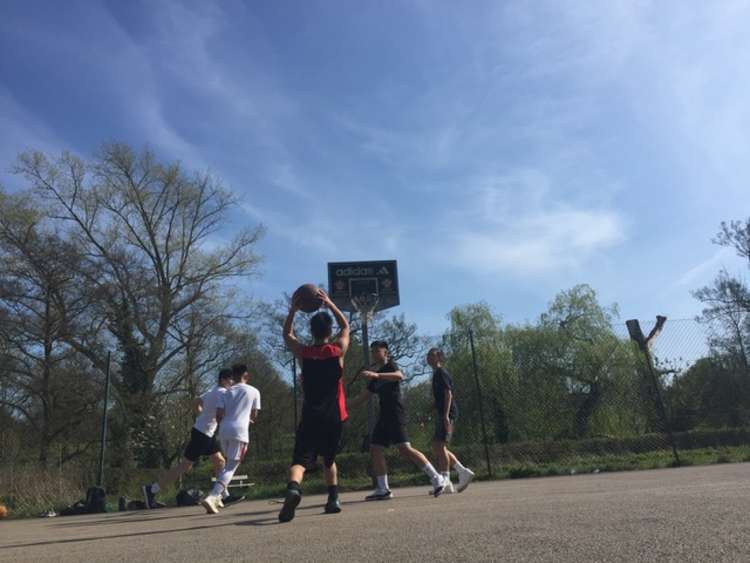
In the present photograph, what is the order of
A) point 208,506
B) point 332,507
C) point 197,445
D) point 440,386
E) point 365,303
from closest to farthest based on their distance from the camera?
point 332,507, point 208,506, point 197,445, point 440,386, point 365,303

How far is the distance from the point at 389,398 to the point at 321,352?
83.8 inches

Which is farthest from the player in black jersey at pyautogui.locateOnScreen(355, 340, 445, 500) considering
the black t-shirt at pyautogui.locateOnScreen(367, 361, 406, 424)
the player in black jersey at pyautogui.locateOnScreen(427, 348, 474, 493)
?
the player in black jersey at pyautogui.locateOnScreen(427, 348, 474, 493)

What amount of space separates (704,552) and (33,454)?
47.2 feet

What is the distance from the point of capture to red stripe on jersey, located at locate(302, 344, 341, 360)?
479 cm

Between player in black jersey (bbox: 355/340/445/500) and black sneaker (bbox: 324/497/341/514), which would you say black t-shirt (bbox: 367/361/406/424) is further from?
black sneaker (bbox: 324/497/341/514)

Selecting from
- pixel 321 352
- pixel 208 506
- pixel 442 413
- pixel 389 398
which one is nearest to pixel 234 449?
pixel 208 506

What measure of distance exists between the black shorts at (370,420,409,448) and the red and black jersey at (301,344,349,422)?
1.91 metres

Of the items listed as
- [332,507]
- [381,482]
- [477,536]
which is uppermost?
[381,482]

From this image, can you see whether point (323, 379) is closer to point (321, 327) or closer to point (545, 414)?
point (321, 327)

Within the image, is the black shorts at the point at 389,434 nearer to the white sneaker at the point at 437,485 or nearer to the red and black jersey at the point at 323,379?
the white sneaker at the point at 437,485

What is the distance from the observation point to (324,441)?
4.74 metres

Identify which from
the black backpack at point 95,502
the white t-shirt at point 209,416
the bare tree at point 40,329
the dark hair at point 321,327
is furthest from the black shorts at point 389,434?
the bare tree at point 40,329

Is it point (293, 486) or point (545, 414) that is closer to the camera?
point (293, 486)

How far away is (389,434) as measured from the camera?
664 centimetres
